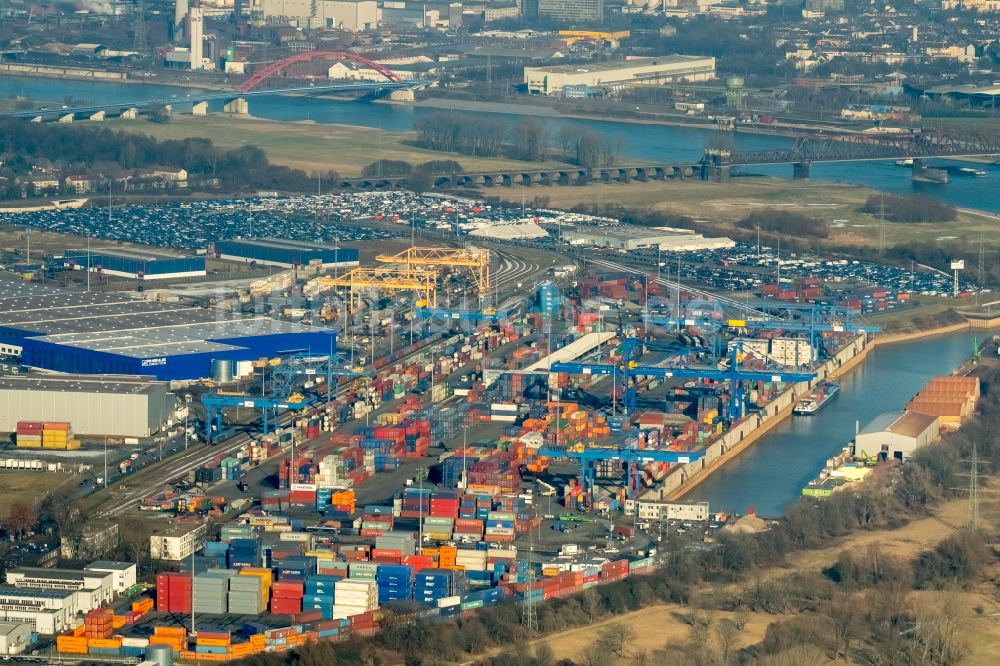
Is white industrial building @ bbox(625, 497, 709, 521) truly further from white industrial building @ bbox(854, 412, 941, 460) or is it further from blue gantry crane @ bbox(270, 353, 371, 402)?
blue gantry crane @ bbox(270, 353, 371, 402)

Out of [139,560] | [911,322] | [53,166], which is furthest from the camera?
[53,166]

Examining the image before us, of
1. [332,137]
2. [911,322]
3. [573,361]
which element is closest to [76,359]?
[573,361]

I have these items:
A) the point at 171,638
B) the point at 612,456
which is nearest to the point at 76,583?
the point at 171,638

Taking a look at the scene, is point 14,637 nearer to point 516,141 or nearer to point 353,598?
point 353,598

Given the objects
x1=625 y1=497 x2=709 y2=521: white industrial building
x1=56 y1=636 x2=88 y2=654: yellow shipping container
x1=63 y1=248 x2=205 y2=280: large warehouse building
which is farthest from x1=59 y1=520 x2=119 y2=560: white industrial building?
x1=63 y1=248 x2=205 y2=280: large warehouse building

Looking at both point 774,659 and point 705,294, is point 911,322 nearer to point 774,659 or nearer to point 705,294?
point 705,294
